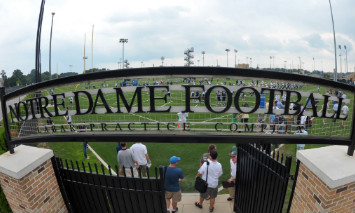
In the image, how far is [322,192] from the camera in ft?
9.45

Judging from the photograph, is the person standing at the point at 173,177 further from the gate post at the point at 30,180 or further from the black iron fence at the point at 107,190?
the gate post at the point at 30,180

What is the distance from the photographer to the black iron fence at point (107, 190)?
368 cm

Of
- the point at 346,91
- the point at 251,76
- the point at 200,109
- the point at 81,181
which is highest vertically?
the point at 251,76

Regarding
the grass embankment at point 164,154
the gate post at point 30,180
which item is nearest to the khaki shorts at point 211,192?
the grass embankment at point 164,154

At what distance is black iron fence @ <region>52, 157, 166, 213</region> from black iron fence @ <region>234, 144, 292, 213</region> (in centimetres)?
191

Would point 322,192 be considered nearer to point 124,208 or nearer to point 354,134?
point 354,134

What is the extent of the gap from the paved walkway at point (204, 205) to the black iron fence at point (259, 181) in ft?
1.09

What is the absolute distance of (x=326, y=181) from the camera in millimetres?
2732

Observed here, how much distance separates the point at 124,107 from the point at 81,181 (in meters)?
1.78

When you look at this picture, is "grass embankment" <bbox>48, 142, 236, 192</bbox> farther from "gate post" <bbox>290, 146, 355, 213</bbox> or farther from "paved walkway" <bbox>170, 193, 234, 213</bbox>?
"gate post" <bbox>290, 146, 355, 213</bbox>

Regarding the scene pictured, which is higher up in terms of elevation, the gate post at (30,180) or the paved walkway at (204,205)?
the gate post at (30,180)

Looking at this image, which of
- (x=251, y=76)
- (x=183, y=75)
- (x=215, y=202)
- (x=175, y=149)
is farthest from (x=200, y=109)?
(x=175, y=149)

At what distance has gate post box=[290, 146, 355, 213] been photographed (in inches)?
110

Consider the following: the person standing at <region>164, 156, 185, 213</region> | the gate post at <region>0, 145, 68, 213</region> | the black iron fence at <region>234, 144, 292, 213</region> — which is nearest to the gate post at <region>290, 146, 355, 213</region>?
the black iron fence at <region>234, 144, 292, 213</region>
